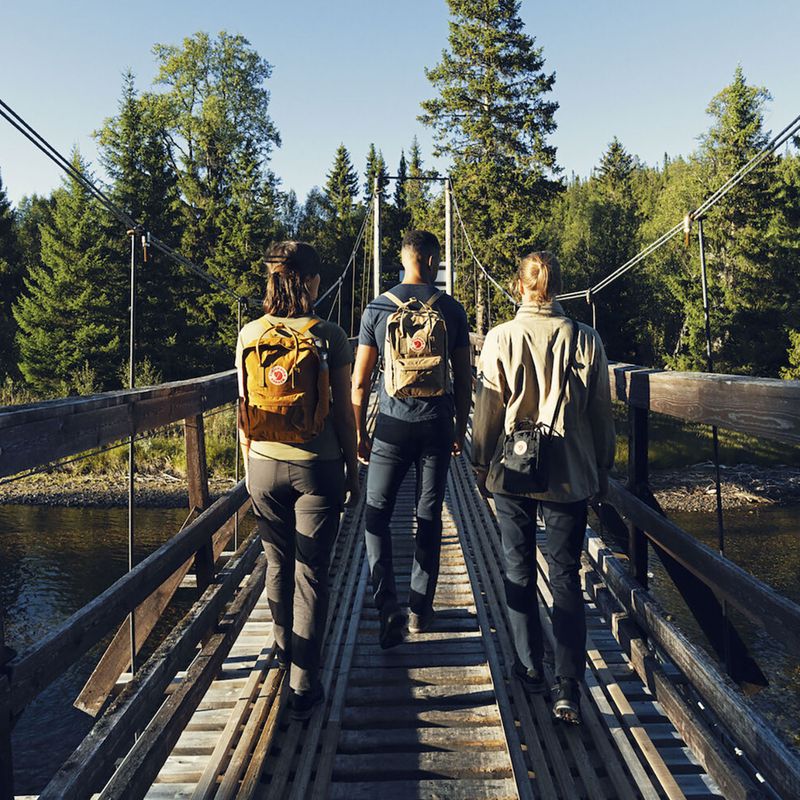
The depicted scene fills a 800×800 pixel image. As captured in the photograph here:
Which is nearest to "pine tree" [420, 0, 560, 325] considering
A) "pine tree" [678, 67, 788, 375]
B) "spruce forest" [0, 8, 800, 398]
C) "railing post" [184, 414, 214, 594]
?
"spruce forest" [0, 8, 800, 398]

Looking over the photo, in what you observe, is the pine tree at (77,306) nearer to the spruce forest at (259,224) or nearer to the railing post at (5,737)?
the spruce forest at (259,224)

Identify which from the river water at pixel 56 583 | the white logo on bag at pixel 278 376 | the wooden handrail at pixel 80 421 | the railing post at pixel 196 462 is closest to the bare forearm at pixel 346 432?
the white logo on bag at pixel 278 376

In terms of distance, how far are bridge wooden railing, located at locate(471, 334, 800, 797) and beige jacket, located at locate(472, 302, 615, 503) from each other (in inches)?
9.2

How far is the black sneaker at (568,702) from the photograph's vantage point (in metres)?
2.17

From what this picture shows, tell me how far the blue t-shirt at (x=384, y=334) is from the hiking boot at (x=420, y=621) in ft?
2.63

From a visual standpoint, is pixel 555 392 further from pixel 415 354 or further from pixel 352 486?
pixel 352 486

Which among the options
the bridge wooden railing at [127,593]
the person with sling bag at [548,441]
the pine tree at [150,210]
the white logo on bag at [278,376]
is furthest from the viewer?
the pine tree at [150,210]

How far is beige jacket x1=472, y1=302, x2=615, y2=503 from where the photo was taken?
7.18 feet

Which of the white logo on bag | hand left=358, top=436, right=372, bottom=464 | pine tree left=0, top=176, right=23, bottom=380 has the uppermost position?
pine tree left=0, top=176, right=23, bottom=380

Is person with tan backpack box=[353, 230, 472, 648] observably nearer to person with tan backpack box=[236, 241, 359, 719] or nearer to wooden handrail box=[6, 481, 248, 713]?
person with tan backpack box=[236, 241, 359, 719]

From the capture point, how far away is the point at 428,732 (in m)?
2.21

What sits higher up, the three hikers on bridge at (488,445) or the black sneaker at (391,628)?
the three hikers on bridge at (488,445)

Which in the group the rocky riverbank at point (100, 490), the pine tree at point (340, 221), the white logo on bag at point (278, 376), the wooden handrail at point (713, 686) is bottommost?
the rocky riverbank at point (100, 490)

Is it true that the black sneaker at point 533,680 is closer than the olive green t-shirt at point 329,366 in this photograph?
No
